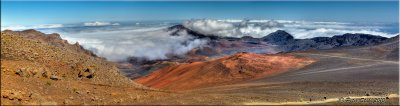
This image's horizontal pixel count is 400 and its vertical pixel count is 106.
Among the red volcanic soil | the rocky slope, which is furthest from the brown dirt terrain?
the red volcanic soil

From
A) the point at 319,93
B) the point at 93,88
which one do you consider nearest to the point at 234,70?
the point at 319,93

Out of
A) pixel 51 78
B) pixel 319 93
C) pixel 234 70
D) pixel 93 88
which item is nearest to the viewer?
pixel 93 88

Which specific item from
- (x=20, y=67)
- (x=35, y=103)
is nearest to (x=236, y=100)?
(x=35, y=103)

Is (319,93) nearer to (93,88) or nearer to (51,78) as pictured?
(93,88)

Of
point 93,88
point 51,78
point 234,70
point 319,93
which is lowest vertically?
point 234,70

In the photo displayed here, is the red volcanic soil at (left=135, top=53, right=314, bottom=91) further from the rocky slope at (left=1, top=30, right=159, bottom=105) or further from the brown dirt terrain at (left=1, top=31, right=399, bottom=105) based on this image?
the rocky slope at (left=1, top=30, right=159, bottom=105)

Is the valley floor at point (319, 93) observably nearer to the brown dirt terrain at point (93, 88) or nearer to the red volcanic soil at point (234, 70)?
the brown dirt terrain at point (93, 88)

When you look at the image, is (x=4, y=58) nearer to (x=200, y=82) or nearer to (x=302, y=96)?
(x=302, y=96)

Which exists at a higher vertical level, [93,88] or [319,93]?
[93,88]

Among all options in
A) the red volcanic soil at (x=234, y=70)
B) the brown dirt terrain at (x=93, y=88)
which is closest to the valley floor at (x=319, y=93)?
the brown dirt terrain at (x=93, y=88)
